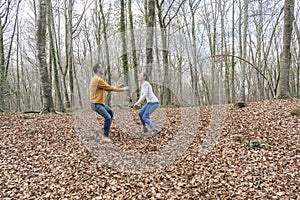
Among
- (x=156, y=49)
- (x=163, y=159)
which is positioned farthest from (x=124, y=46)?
(x=163, y=159)

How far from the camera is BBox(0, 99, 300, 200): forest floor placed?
12.4 ft

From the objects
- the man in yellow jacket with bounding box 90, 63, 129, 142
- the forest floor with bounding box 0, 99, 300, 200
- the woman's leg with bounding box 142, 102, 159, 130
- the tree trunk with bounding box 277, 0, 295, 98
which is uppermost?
the tree trunk with bounding box 277, 0, 295, 98

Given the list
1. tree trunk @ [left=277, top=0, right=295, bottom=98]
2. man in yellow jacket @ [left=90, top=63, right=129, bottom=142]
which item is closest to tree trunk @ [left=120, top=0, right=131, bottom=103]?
man in yellow jacket @ [left=90, top=63, right=129, bottom=142]

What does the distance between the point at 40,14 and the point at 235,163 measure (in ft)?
27.3

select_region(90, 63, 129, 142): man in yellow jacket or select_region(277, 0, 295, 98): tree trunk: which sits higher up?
select_region(277, 0, 295, 98): tree trunk

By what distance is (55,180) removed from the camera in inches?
167

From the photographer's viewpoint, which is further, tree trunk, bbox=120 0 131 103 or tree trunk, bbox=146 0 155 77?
tree trunk, bbox=120 0 131 103

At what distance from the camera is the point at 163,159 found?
4820mm

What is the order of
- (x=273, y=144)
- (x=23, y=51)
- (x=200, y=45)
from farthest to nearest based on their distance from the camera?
(x=23, y=51)
(x=200, y=45)
(x=273, y=144)

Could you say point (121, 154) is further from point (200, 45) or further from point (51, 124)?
point (200, 45)

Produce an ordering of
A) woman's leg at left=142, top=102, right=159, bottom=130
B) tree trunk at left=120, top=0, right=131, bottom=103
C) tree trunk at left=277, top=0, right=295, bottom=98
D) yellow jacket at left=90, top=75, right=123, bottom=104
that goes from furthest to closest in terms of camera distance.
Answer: tree trunk at left=120, top=0, right=131, bottom=103 < tree trunk at left=277, top=0, right=295, bottom=98 < woman's leg at left=142, top=102, right=159, bottom=130 < yellow jacket at left=90, top=75, right=123, bottom=104

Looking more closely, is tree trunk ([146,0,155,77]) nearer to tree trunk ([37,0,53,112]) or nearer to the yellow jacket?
tree trunk ([37,0,53,112])

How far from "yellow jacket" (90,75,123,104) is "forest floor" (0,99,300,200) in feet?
3.53

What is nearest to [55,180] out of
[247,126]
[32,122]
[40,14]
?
[32,122]
